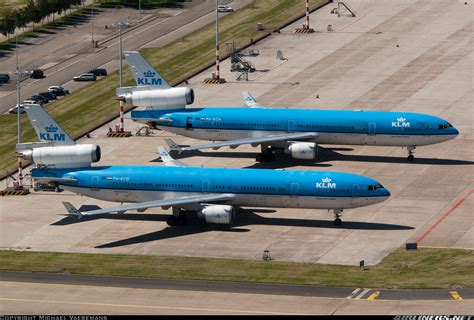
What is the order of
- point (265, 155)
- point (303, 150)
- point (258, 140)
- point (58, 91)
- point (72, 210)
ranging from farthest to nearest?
point (58, 91) → point (265, 155) → point (258, 140) → point (303, 150) → point (72, 210)

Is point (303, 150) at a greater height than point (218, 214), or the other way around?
point (303, 150)

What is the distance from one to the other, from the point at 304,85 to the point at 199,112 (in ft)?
99.9

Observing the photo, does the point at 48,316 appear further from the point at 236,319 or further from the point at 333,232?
the point at 333,232

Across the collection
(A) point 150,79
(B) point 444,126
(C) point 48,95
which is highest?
(A) point 150,79

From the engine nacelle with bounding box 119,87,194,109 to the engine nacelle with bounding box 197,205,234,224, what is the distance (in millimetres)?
29857

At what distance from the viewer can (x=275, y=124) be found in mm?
161750

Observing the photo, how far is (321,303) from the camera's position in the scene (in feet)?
389

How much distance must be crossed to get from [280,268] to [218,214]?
12.1 meters

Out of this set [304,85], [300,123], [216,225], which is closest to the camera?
[216,225]

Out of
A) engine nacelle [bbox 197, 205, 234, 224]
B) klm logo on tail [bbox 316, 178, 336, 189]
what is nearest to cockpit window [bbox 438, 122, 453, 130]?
klm logo on tail [bbox 316, 178, 336, 189]

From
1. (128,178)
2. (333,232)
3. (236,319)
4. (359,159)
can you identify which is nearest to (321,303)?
(236,319)

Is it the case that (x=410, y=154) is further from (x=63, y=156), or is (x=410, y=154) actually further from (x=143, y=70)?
(x=63, y=156)

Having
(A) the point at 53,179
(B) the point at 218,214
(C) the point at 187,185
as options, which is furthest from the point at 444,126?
(A) the point at 53,179

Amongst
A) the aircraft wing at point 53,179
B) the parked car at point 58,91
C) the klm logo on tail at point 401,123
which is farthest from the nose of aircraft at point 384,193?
the parked car at point 58,91
